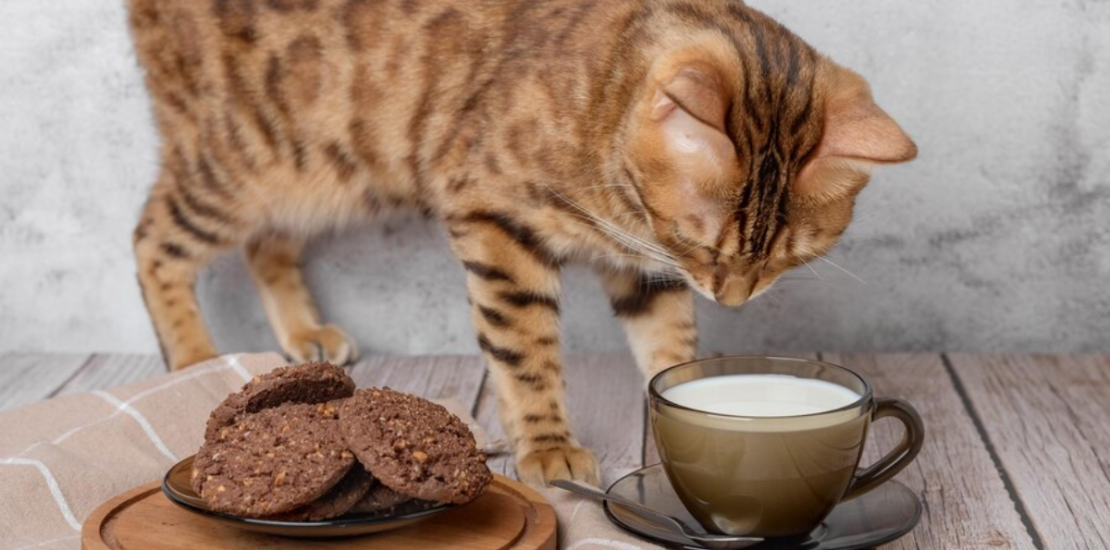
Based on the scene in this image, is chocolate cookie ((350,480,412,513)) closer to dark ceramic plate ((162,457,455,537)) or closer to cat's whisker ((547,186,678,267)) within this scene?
dark ceramic plate ((162,457,455,537))

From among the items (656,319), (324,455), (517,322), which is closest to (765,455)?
(324,455)

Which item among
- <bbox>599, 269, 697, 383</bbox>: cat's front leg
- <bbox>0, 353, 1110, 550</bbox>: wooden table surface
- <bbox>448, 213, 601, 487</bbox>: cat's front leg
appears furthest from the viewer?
<bbox>599, 269, 697, 383</bbox>: cat's front leg

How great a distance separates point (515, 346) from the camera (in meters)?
1.79

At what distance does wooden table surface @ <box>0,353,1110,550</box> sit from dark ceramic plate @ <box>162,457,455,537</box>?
1.56 ft

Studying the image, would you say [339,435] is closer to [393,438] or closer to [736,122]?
[393,438]

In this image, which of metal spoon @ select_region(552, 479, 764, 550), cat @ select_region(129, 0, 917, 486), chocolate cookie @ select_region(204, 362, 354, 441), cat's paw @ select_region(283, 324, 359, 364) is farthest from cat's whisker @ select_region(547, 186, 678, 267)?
cat's paw @ select_region(283, 324, 359, 364)

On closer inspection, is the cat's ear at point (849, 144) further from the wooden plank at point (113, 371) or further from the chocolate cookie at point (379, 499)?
the wooden plank at point (113, 371)

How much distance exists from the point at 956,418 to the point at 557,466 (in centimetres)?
68

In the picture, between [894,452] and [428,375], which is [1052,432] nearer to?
[894,452]

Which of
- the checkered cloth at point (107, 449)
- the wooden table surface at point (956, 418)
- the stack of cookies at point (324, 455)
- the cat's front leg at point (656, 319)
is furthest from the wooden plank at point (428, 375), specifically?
the stack of cookies at point (324, 455)

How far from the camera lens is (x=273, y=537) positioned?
136 centimetres

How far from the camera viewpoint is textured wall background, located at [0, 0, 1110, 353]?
221cm

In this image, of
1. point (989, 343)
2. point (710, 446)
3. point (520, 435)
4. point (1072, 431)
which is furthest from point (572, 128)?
point (989, 343)

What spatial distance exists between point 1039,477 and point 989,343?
663 mm
